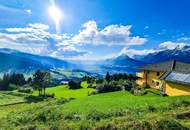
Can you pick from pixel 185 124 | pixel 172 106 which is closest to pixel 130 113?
pixel 172 106

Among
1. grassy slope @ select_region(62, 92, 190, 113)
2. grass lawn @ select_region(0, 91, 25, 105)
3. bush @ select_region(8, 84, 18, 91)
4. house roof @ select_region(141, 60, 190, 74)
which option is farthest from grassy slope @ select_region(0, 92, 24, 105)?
grassy slope @ select_region(62, 92, 190, 113)

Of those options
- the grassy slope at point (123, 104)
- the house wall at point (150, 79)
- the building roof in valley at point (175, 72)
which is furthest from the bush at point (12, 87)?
the grassy slope at point (123, 104)

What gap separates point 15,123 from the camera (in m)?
33.2

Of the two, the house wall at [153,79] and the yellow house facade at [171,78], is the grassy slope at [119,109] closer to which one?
the yellow house facade at [171,78]

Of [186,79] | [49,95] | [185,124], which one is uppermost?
[186,79]

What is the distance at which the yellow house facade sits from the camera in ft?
140

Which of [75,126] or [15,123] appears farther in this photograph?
[15,123]

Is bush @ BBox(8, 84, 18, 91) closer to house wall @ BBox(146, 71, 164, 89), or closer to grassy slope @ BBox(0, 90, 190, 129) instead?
house wall @ BBox(146, 71, 164, 89)

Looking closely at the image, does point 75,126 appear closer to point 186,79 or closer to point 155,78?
point 186,79

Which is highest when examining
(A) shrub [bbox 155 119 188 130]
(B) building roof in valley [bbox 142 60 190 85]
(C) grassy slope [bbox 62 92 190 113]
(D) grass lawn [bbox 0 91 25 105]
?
(B) building roof in valley [bbox 142 60 190 85]

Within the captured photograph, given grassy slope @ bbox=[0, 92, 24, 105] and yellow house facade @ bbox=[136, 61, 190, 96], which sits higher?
yellow house facade @ bbox=[136, 61, 190, 96]

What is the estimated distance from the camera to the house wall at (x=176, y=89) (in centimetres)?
4195

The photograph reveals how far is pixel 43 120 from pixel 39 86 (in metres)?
83.7

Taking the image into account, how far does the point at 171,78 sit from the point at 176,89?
2617 millimetres
